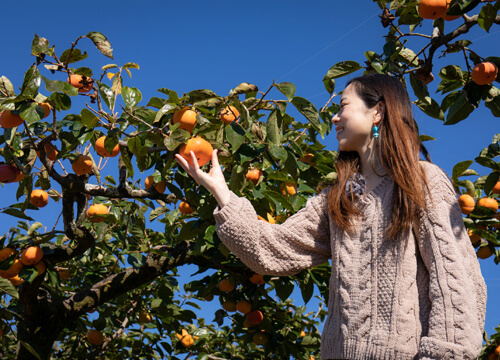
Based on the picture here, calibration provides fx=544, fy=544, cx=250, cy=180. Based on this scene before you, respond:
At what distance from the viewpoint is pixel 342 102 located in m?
1.79

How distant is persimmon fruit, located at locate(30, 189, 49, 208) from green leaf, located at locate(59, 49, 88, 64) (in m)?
1.00

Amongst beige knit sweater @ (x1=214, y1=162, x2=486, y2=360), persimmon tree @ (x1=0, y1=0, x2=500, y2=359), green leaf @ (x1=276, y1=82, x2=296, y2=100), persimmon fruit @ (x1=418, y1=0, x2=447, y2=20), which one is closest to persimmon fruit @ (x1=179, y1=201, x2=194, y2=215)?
persimmon tree @ (x1=0, y1=0, x2=500, y2=359)

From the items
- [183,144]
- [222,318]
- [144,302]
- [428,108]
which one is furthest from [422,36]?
[144,302]

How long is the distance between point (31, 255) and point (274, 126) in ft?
5.40

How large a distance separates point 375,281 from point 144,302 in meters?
3.32

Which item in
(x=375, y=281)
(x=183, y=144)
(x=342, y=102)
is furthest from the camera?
(x=183, y=144)

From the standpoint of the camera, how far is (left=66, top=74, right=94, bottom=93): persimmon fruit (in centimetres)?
266

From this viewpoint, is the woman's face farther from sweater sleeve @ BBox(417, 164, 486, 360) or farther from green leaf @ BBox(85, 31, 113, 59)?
green leaf @ BBox(85, 31, 113, 59)

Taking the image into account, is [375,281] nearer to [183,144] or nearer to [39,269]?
[183,144]

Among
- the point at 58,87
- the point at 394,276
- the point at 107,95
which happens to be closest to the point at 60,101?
the point at 58,87

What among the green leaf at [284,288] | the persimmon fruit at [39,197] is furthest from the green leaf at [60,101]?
the green leaf at [284,288]

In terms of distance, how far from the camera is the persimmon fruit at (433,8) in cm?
248

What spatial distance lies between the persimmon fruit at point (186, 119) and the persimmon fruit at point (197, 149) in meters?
0.12

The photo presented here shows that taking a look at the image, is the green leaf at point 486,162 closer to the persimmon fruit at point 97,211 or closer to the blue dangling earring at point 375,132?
the blue dangling earring at point 375,132
